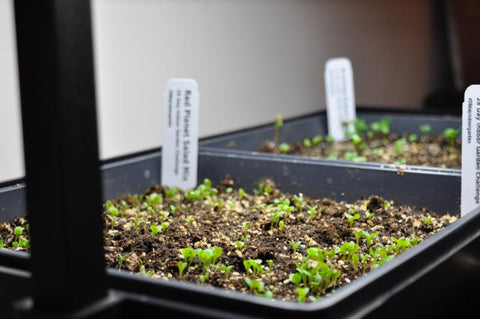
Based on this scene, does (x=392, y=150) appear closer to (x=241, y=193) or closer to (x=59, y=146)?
(x=241, y=193)

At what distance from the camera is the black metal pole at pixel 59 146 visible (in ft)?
2.64

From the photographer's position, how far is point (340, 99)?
2562 mm

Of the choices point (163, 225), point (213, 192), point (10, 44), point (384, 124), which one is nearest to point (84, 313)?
point (163, 225)

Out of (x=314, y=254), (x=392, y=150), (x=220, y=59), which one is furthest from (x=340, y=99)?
(x=314, y=254)

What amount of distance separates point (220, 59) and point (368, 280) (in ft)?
7.24

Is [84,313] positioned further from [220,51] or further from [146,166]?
[220,51]

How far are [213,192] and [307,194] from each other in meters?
0.24

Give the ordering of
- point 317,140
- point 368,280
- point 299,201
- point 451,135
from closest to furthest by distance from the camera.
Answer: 1. point 368,280
2. point 299,201
3. point 451,135
4. point 317,140

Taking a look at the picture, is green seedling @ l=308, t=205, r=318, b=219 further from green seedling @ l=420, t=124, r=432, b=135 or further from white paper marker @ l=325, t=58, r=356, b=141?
green seedling @ l=420, t=124, r=432, b=135

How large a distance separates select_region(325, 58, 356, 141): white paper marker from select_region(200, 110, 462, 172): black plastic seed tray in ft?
0.28

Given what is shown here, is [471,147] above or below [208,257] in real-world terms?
above

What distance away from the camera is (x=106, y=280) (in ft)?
2.95

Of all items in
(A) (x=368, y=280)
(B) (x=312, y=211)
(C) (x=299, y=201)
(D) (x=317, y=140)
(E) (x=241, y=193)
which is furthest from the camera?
(D) (x=317, y=140)

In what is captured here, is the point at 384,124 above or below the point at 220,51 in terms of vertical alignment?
below
